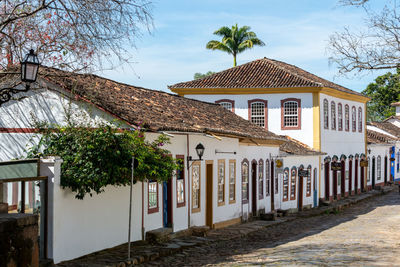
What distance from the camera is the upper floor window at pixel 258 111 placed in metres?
32.8

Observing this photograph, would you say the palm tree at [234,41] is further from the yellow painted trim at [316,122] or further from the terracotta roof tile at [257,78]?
the yellow painted trim at [316,122]

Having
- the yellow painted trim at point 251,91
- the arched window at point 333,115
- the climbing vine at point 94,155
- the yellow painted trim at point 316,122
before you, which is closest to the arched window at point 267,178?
the yellow painted trim at point 316,122

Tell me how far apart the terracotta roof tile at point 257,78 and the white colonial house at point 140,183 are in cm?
728

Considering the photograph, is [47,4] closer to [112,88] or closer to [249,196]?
[112,88]

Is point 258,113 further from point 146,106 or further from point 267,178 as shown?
A: point 146,106

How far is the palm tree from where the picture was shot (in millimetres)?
49812

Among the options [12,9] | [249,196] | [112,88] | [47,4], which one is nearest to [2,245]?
[47,4]

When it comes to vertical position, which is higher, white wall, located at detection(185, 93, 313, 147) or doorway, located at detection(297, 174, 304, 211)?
white wall, located at detection(185, 93, 313, 147)

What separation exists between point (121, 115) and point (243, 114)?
18.5m

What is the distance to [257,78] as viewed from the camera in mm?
33531

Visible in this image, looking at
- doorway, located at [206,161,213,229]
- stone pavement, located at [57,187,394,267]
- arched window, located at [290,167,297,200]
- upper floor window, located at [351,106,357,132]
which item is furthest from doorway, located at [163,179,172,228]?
upper floor window, located at [351,106,357,132]

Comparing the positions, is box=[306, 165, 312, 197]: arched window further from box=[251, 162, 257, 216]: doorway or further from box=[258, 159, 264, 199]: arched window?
box=[251, 162, 257, 216]: doorway

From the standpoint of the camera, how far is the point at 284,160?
2731cm

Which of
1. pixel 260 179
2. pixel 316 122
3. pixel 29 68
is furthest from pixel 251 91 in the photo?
pixel 29 68
